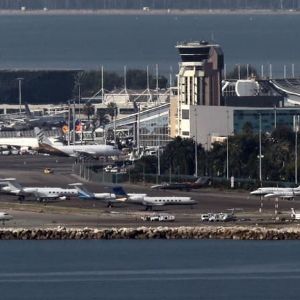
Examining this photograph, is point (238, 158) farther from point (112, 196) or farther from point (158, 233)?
point (158, 233)

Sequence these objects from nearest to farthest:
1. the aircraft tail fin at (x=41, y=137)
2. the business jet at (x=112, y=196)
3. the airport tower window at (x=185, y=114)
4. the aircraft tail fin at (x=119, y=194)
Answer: the business jet at (x=112, y=196) → the aircraft tail fin at (x=119, y=194) → the airport tower window at (x=185, y=114) → the aircraft tail fin at (x=41, y=137)

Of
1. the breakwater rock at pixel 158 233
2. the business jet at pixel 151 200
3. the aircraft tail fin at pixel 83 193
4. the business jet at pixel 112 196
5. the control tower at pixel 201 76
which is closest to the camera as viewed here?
the breakwater rock at pixel 158 233

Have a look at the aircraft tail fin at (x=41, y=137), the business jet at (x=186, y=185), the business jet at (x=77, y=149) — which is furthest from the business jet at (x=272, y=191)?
the aircraft tail fin at (x=41, y=137)

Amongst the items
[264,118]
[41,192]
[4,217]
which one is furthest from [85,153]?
[4,217]

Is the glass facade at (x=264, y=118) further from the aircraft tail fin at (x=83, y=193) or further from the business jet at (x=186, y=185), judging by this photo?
the aircraft tail fin at (x=83, y=193)

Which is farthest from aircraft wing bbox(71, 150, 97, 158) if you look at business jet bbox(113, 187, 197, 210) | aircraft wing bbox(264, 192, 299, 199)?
business jet bbox(113, 187, 197, 210)

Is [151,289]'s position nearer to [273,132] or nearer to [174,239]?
[174,239]

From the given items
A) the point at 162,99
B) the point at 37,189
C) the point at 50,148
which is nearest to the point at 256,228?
the point at 37,189

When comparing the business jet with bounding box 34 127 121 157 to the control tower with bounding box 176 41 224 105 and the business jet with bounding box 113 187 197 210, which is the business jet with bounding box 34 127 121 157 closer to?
the control tower with bounding box 176 41 224 105

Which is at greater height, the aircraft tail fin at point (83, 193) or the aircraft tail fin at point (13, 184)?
the aircraft tail fin at point (13, 184)
